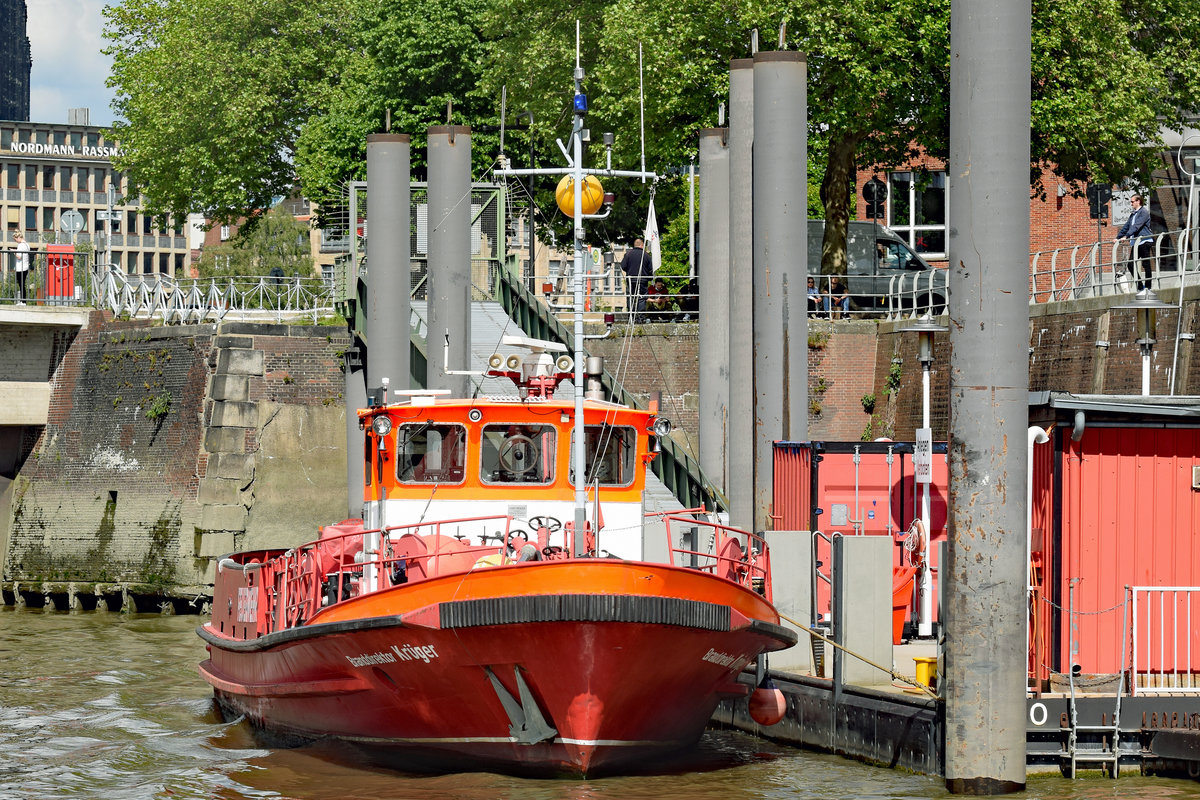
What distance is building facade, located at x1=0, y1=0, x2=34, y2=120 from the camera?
181875mm

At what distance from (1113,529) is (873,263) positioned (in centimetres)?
2468

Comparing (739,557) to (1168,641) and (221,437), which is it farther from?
(221,437)

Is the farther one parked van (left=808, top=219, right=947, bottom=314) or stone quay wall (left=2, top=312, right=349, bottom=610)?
parked van (left=808, top=219, right=947, bottom=314)

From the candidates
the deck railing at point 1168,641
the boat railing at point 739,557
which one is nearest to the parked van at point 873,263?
the boat railing at point 739,557

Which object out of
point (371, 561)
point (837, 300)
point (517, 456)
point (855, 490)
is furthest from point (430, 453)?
point (837, 300)

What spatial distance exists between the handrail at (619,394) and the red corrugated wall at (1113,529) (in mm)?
10144

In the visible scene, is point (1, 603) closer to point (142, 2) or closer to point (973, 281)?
point (142, 2)

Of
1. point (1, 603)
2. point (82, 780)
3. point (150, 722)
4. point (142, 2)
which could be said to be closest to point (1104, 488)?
point (82, 780)

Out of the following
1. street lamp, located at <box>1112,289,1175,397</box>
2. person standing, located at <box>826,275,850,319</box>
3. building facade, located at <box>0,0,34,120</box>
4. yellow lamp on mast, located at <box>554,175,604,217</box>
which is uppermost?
building facade, located at <box>0,0,34,120</box>

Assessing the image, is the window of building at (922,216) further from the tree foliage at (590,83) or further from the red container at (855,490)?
the red container at (855,490)

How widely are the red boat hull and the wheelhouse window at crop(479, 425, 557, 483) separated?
218cm

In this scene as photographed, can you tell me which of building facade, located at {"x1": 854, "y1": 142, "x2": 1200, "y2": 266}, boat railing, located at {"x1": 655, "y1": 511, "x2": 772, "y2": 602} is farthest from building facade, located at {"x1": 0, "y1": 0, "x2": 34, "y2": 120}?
boat railing, located at {"x1": 655, "y1": 511, "x2": 772, "y2": 602}

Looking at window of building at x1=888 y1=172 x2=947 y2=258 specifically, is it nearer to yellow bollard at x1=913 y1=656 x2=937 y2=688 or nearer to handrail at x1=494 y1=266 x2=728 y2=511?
handrail at x1=494 y1=266 x2=728 y2=511

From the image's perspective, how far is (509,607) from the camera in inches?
579
